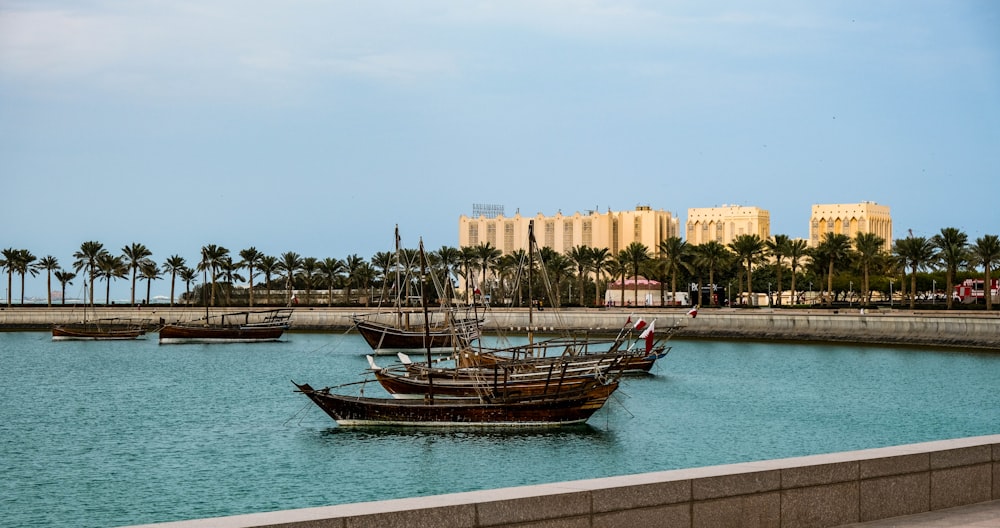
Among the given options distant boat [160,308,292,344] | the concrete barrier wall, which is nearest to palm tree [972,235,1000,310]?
distant boat [160,308,292,344]

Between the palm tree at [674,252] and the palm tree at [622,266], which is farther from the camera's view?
the palm tree at [622,266]

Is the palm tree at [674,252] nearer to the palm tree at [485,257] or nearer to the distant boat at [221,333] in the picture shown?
the palm tree at [485,257]

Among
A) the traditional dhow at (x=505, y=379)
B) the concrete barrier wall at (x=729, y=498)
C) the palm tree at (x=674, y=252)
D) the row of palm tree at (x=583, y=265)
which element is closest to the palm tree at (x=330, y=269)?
the row of palm tree at (x=583, y=265)

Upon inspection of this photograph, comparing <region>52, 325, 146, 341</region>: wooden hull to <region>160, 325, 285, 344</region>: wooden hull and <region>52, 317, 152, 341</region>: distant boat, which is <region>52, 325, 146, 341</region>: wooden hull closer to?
<region>52, 317, 152, 341</region>: distant boat

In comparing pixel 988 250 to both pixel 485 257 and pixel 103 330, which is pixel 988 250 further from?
pixel 103 330

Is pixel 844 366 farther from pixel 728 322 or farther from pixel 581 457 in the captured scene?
pixel 581 457

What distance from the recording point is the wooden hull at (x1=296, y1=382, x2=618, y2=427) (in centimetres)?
4022

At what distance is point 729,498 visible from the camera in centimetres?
1106

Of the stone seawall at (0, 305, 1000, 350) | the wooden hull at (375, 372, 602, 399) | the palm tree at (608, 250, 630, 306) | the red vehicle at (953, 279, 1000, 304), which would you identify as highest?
the palm tree at (608, 250, 630, 306)

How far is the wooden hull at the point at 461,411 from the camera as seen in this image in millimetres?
40219

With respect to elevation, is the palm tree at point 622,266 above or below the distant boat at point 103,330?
above

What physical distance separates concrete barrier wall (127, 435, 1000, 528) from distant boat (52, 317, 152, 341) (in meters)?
115

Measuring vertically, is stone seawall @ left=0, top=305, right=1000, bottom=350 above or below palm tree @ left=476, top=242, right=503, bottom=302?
below

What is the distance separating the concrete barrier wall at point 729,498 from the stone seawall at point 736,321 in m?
55.1
